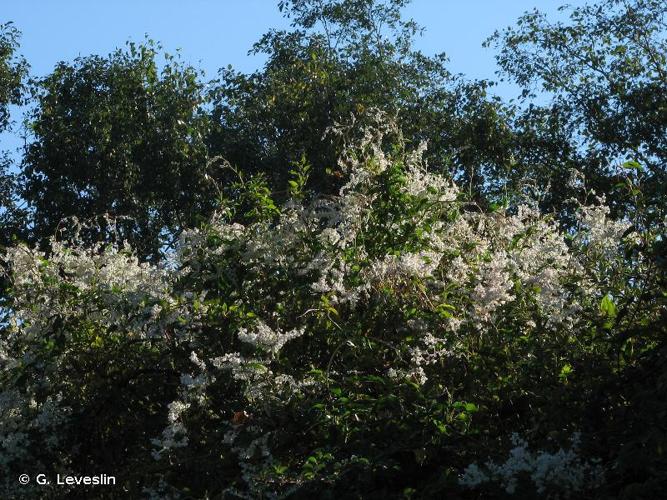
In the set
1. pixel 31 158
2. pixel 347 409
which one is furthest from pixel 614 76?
pixel 347 409

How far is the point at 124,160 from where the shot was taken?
16969 millimetres

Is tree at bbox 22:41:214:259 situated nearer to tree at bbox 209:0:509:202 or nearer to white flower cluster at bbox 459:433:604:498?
tree at bbox 209:0:509:202

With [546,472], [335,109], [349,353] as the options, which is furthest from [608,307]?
[335,109]

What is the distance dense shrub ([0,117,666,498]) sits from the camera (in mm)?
4418

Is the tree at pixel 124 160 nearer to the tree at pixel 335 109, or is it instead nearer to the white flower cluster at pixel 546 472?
the tree at pixel 335 109

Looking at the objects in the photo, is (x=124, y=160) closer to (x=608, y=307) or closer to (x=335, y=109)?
(x=335, y=109)

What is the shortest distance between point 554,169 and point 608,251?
1102cm

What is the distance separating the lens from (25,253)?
646 cm

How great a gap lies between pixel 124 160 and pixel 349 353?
12.2 meters

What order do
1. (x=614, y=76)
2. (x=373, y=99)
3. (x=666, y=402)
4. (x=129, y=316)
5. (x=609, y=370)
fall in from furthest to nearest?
(x=373, y=99) < (x=614, y=76) < (x=129, y=316) < (x=609, y=370) < (x=666, y=402)

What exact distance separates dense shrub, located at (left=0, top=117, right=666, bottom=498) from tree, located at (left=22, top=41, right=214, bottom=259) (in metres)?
10.5

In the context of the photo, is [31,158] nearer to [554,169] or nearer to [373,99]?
[373,99]

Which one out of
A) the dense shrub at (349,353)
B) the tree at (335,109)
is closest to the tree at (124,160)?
the tree at (335,109)

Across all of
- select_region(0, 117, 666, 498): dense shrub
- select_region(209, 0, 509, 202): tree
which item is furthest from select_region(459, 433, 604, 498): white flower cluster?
select_region(209, 0, 509, 202): tree
